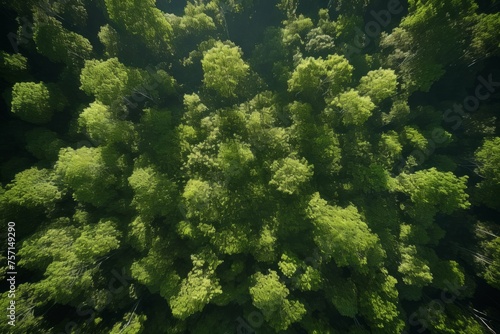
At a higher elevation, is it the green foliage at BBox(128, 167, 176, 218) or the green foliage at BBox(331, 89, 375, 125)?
the green foliage at BBox(331, 89, 375, 125)

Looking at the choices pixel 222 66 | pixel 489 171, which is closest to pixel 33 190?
pixel 222 66

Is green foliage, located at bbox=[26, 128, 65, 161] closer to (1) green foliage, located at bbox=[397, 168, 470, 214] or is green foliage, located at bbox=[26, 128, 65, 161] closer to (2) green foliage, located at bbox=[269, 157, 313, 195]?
(2) green foliage, located at bbox=[269, 157, 313, 195]

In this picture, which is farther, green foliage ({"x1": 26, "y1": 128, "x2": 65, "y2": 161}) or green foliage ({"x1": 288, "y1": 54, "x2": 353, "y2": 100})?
green foliage ({"x1": 26, "y1": 128, "x2": 65, "y2": 161})

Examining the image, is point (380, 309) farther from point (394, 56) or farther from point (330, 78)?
point (394, 56)

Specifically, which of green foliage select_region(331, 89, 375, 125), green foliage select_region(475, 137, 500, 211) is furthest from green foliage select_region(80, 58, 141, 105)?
green foliage select_region(475, 137, 500, 211)

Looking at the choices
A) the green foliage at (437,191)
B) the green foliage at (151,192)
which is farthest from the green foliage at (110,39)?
the green foliage at (437,191)

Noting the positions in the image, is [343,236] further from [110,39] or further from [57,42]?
[57,42]

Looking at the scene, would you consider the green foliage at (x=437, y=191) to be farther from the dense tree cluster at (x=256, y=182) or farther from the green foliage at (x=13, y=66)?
the green foliage at (x=13, y=66)

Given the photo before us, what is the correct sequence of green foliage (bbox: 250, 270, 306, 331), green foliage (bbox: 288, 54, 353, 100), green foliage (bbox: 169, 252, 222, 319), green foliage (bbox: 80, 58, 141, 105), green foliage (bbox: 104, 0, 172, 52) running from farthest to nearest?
green foliage (bbox: 104, 0, 172, 52) < green foliage (bbox: 288, 54, 353, 100) < green foliage (bbox: 80, 58, 141, 105) < green foliage (bbox: 250, 270, 306, 331) < green foliage (bbox: 169, 252, 222, 319)
